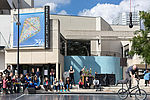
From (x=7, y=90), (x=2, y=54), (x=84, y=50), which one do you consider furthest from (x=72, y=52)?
(x=7, y=90)

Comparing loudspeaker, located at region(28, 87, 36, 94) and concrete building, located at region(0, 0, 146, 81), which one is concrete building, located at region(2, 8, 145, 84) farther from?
loudspeaker, located at region(28, 87, 36, 94)

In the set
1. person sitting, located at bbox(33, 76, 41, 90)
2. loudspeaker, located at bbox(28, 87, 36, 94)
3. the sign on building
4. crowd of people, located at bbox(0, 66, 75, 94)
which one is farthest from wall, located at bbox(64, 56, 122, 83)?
loudspeaker, located at bbox(28, 87, 36, 94)

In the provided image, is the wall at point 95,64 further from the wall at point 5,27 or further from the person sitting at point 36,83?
the person sitting at point 36,83

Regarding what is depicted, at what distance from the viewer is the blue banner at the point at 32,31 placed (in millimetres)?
28378

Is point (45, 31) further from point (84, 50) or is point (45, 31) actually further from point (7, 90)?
point (84, 50)

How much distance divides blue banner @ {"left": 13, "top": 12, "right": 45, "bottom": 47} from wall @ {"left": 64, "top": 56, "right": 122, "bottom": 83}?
531 centimetres

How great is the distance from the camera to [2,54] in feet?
106

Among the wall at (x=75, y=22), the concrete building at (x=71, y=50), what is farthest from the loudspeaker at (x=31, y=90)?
the wall at (x=75, y=22)

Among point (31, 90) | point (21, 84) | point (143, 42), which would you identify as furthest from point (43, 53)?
point (143, 42)

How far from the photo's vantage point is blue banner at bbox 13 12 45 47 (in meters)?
28.4

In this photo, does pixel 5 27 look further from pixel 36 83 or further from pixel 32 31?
pixel 36 83

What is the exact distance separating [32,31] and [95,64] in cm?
930

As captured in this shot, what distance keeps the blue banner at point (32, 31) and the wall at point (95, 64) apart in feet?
17.4

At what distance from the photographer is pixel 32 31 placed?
2861cm
